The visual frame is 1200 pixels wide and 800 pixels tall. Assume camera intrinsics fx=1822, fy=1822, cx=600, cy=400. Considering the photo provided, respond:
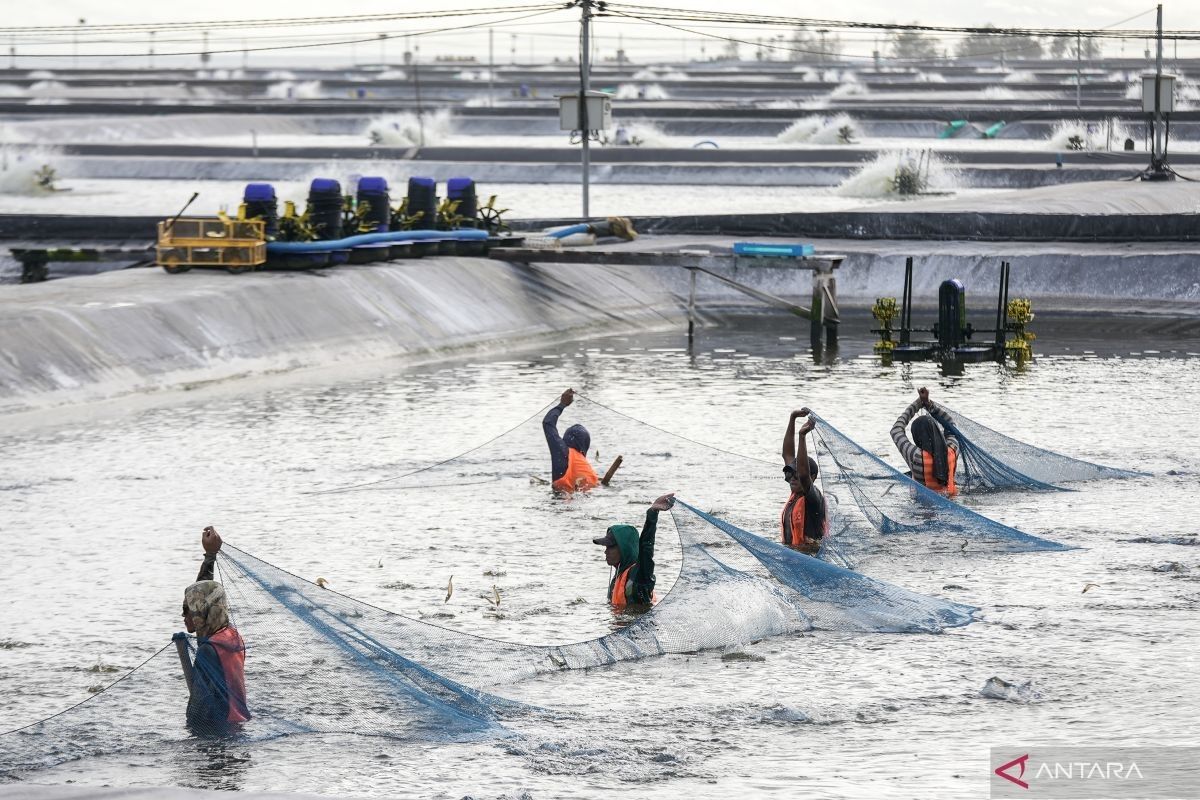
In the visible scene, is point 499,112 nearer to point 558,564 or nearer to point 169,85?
point 169,85

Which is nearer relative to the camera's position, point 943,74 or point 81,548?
point 81,548

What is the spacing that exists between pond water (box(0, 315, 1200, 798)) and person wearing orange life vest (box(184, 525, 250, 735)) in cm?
23

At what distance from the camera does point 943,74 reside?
136 metres

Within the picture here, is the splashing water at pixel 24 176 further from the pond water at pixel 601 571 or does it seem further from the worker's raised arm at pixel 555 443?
the worker's raised arm at pixel 555 443

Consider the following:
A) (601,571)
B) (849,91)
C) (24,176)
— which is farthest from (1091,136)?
(601,571)

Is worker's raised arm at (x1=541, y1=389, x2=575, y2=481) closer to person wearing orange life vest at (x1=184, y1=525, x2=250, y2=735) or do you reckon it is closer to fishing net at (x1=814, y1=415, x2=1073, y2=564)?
fishing net at (x1=814, y1=415, x2=1073, y2=564)

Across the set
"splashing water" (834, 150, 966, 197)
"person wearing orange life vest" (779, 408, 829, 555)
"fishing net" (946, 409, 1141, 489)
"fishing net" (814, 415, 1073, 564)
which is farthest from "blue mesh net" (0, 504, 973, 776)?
"splashing water" (834, 150, 966, 197)

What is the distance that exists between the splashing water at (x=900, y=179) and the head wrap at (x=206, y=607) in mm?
48926

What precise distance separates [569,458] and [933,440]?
4057mm

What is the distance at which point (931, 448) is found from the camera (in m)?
20.0

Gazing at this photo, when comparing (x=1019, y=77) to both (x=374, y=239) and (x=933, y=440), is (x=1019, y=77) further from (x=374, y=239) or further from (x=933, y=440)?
(x=933, y=440)

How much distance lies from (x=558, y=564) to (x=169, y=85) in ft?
359

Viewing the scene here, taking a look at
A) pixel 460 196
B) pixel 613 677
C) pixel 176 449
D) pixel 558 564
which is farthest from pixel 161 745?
pixel 460 196

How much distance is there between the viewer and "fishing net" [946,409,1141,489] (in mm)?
20484
